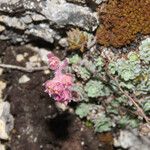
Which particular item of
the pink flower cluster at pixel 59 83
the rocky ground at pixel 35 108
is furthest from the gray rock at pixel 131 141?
the pink flower cluster at pixel 59 83

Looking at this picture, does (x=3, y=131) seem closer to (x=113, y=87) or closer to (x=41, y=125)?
Answer: (x=41, y=125)

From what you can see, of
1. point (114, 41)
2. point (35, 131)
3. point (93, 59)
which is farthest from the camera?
point (35, 131)

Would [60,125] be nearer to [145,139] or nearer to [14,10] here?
[145,139]

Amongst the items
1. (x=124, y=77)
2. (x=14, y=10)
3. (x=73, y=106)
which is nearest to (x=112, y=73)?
(x=124, y=77)

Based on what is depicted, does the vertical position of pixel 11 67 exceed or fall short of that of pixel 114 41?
it falls short

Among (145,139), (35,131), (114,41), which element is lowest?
(35,131)

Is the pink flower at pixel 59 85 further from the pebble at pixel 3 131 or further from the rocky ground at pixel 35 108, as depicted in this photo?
the pebble at pixel 3 131

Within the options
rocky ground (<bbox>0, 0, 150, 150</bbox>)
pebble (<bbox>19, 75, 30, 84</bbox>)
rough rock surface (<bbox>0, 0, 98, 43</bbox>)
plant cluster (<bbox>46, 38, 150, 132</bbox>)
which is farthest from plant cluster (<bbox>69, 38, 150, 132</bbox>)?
pebble (<bbox>19, 75, 30, 84</bbox>)
